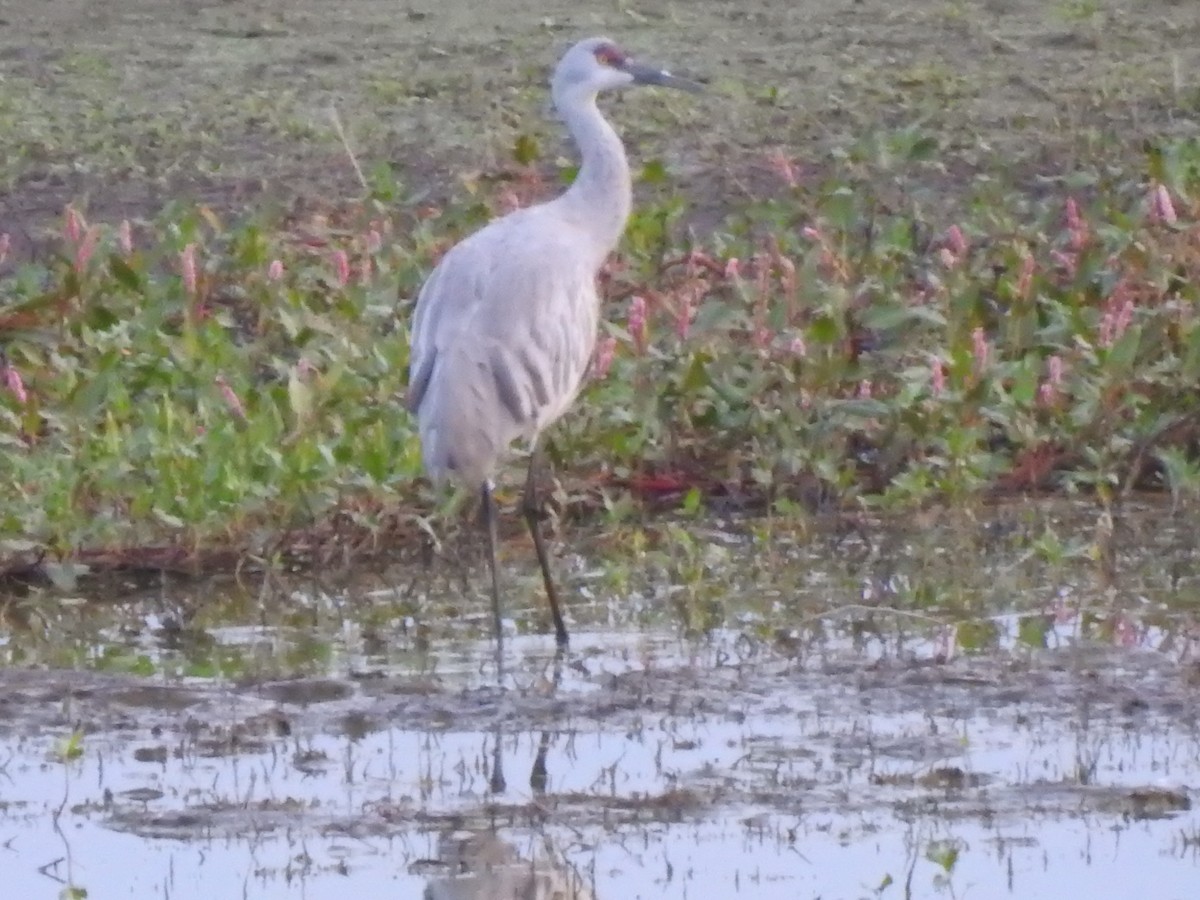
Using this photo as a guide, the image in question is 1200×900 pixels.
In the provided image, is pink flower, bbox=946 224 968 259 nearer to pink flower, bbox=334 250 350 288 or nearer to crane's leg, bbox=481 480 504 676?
pink flower, bbox=334 250 350 288

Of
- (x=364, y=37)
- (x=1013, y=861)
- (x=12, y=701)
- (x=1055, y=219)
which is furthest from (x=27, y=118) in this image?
(x=1013, y=861)

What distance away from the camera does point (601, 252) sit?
7684 mm

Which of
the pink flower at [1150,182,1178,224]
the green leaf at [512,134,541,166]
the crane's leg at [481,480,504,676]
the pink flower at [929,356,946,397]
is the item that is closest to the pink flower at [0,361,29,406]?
the crane's leg at [481,480,504,676]

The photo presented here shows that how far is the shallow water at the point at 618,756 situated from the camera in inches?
205

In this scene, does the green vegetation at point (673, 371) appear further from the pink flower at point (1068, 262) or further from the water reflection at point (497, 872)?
the water reflection at point (497, 872)

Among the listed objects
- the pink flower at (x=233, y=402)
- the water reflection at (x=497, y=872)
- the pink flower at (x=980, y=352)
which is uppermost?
the pink flower at (x=980, y=352)

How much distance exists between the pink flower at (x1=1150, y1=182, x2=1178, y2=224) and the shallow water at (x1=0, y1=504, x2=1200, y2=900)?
2.14 metres

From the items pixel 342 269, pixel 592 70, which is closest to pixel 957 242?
pixel 592 70

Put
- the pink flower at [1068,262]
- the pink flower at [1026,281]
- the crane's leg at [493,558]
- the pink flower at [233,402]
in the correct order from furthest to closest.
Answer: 1. the pink flower at [1068,262]
2. the pink flower at [1026,281]
3. the pink flower at [233,402]
4. the crane's leg at [493,558]

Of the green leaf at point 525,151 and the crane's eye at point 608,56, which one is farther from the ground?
the crane's eye at point 608,56

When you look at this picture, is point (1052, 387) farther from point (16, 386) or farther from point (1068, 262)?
point (16, 386)

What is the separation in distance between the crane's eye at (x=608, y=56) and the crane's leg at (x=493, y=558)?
1.25 m

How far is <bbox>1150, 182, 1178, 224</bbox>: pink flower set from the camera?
9008 millimetres

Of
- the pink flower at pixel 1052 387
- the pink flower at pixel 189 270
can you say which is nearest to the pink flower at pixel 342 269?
the pink flower at pixel 189 270
